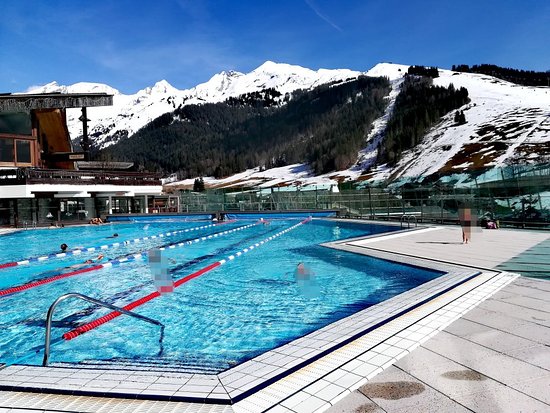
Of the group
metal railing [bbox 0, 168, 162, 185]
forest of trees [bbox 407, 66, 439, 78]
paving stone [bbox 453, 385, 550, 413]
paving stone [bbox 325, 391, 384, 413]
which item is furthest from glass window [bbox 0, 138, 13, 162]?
forest of trees [bbox 407, 66, 439, 78]

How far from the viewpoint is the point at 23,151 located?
3309cm

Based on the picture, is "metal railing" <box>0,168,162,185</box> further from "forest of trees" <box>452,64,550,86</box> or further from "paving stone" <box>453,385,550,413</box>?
"forest of trees" <box>452,64,550,86</box>

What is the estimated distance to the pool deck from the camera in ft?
10.1

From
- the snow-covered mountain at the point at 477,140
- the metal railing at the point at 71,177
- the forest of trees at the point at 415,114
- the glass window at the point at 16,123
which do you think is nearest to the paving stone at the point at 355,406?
the metal railing at the point at 71,177

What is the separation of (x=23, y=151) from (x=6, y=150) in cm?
119

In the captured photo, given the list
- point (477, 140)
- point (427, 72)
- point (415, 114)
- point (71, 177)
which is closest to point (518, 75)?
point (427, 72)

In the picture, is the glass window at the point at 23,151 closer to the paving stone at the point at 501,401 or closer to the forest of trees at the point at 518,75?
the paving stone at the point at 501,401

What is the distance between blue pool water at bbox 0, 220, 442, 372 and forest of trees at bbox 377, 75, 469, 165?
11521 cm

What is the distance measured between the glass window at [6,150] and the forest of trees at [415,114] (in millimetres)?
103615

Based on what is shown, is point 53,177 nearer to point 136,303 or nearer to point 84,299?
point 136,303

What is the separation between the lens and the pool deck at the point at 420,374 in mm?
3066

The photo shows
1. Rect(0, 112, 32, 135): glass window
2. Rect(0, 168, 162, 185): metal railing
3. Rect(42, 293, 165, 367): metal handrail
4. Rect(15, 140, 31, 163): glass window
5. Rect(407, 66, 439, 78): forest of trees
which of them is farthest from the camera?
Rect(407, 66, 439, 78): forest of trees

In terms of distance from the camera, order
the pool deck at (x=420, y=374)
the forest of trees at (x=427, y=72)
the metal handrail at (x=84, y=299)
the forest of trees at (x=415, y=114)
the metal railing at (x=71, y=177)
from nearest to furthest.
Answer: the pool deck at (x=420, y=374) < the metal handrail at (x=84, y=299) < the metal railing at (x=71, y=177) < the forest of trees at (x=415, y=114) < the forest of trees at (x=427, y=72)

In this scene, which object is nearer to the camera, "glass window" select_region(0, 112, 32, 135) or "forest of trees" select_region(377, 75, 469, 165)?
"glass window" select_region(0, 112, 32, 135)
